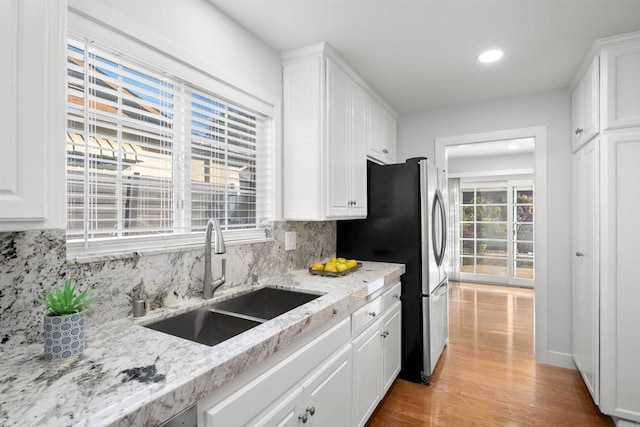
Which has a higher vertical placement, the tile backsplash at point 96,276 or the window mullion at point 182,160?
the window mullion at point 182,160

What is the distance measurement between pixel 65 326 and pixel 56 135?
541 mm

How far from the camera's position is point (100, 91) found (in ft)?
4.44

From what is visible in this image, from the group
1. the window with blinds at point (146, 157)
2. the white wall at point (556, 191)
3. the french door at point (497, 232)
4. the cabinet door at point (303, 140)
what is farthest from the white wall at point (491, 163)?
the window with blinds at point (146, 157)

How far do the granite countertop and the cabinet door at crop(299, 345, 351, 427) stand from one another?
0.29m

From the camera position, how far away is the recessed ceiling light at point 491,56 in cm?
230

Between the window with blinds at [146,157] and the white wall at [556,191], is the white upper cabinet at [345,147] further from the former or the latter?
the white wall at [556,191]

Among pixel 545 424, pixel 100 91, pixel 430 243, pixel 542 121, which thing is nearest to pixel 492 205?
pixel 542 121

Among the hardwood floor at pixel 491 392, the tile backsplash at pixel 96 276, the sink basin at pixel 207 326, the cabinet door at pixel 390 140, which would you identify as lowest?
the hardwood floor at pixel 491 392

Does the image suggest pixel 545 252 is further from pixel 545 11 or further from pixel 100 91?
pixel 100 91

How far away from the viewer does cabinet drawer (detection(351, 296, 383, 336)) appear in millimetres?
1852

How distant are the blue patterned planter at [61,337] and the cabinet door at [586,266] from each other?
2.80m

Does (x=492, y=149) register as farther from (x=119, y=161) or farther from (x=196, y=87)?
(x=119, y=161)

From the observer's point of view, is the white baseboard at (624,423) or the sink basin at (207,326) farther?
the white baseboard at (624,423)

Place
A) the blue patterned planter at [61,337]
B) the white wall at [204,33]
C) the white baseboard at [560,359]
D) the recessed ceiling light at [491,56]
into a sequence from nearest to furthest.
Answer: the blue patterned planter at [61,337]
the white wall at [204,33]
the recessed ceiling light at [491,56]
the white baseboard at [560,359]
